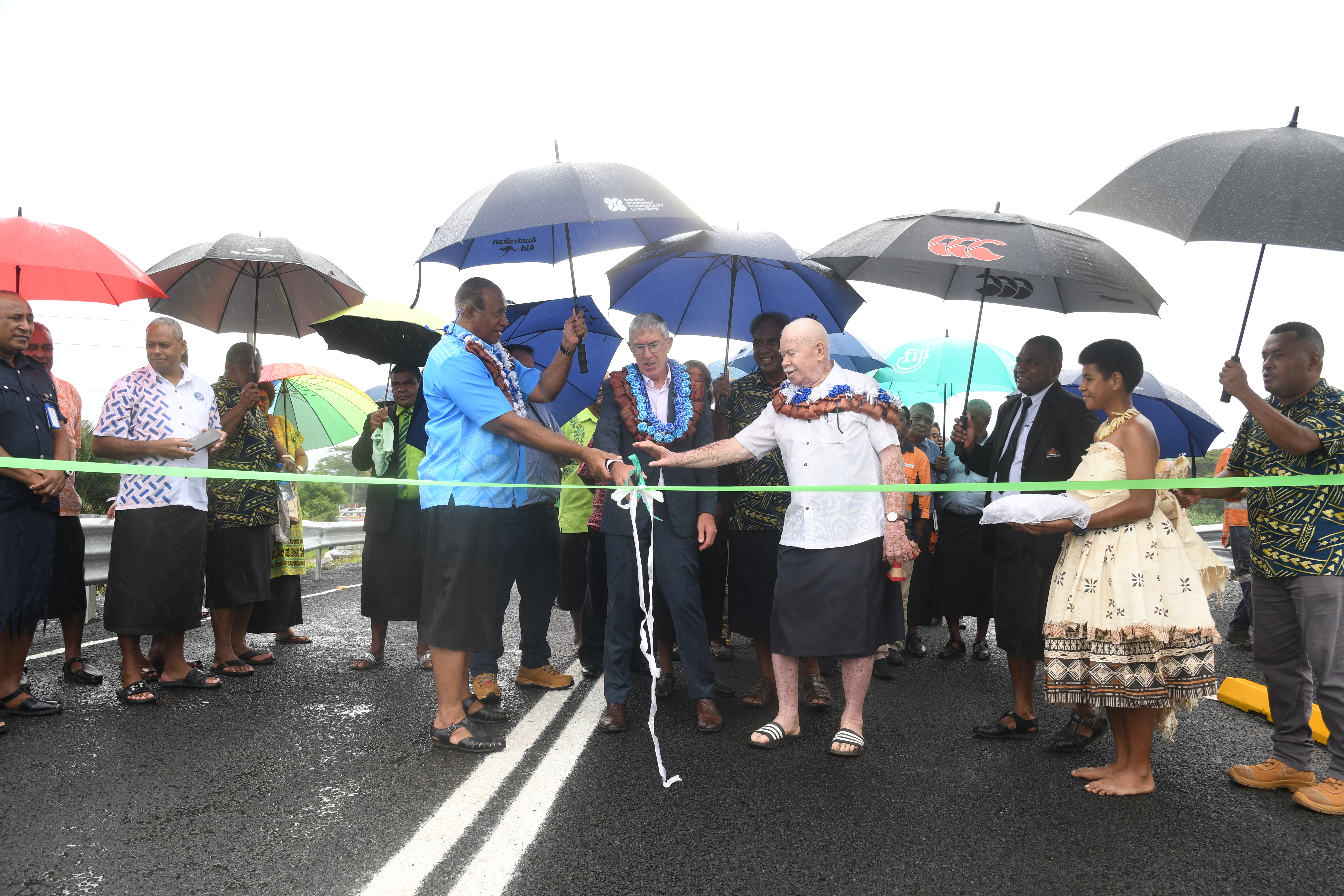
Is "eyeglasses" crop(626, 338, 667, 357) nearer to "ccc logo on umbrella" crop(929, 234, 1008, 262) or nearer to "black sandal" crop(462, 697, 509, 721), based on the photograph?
"ccc logo on umbrella" crop(929, 234, 1008, 262)

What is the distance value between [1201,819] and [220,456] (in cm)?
570

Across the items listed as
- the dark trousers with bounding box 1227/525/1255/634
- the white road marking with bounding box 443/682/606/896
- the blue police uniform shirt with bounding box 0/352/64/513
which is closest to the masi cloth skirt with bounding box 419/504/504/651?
the white road marking with bounding box 443/682/606/896

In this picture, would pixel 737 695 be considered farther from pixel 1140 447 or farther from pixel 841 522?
pixel 1140 447

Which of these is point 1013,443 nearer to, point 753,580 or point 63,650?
point 753,580

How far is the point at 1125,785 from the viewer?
358cm

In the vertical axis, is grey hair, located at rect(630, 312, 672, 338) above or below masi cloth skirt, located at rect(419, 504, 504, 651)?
above

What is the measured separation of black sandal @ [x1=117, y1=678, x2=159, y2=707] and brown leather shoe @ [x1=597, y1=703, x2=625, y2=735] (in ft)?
8.21

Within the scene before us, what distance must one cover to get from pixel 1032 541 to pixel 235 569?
4894 mm

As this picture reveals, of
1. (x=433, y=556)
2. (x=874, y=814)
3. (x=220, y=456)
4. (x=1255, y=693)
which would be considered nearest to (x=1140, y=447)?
(x=874, y=814)

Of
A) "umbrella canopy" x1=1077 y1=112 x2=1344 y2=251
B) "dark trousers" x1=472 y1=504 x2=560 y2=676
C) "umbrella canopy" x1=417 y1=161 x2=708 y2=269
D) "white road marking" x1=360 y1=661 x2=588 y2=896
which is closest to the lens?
"white road marking" x1=360 y1=661 x2=588 y2=896

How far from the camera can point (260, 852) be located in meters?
2.82

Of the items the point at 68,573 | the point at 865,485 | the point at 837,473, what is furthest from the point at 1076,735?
the point at 68,573

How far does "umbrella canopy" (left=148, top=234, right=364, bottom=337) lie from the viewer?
6512 mm

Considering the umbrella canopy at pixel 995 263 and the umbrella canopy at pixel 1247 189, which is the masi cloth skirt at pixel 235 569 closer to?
the umbrella canopy at pixel 995 263
